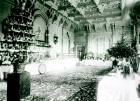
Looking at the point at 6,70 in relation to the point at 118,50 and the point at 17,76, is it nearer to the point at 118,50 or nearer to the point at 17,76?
the point at 17,76

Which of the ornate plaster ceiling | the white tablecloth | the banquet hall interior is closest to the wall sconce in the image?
the banquet hall interior

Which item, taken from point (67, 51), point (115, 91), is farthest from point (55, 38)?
point (115, 91)

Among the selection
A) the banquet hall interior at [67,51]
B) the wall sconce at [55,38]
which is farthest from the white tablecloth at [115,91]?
the wall sconce at [55,38]

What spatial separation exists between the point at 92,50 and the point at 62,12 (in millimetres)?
7136

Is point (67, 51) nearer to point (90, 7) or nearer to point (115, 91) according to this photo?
point (90, 7)

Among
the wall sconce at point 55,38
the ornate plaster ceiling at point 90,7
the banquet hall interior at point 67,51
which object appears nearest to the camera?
the banquet hall interior at point 67,51

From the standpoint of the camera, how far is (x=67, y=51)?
18953 millimetres

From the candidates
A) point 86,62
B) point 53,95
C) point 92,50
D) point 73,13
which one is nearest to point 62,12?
point 73,13

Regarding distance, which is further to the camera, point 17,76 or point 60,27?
point 60,27

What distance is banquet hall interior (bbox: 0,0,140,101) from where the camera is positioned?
327 cm

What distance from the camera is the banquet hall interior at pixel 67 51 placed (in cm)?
327

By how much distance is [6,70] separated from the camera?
686cm

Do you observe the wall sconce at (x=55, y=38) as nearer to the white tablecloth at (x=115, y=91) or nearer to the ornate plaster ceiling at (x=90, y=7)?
the ornate plaster ceiling at (x=90, y=7)

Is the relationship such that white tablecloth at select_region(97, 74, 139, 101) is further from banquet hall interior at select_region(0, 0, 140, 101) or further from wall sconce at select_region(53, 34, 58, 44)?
wall sconce at select_region(53, 34, 58, 44)
